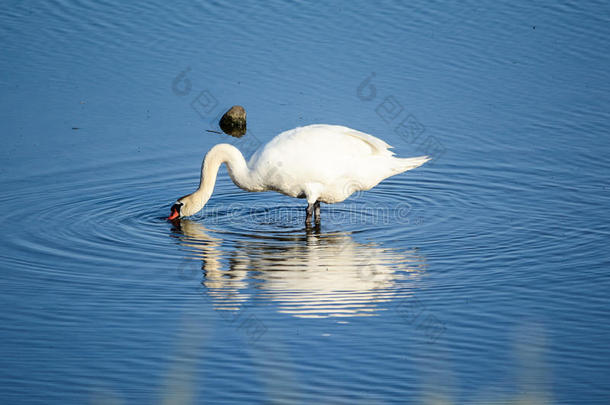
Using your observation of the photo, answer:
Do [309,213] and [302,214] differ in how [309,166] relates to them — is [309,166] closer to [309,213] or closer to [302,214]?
[309,213]

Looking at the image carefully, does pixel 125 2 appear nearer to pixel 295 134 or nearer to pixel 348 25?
pixel 348 25

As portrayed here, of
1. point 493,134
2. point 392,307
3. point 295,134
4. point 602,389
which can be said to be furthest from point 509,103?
point 602,389

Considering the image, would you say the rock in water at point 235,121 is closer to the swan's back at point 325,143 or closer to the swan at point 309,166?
the swan at point 309,166

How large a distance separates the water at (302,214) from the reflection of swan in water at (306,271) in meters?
0.04

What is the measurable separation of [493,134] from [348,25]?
19.4 ft

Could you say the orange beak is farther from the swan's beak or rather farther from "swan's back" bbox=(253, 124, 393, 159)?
"swan's back" bbox=(253, 124, 393, 159)

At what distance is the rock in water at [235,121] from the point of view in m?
14.9

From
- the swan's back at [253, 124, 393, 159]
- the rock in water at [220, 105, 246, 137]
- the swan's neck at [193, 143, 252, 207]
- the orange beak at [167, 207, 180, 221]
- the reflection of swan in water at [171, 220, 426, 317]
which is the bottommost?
the reflection of swan in water at [171, 220, 426, 317]

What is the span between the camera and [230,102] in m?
15.8

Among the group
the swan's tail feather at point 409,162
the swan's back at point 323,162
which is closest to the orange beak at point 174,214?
the swan's back at point 323,162

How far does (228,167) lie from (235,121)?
11.3 feet

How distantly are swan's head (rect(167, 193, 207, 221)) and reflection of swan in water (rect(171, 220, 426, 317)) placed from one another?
0.25 meters

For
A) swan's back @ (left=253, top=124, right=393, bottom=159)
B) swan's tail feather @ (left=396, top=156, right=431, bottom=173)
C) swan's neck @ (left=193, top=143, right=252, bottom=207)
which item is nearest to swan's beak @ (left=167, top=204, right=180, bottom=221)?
swan's neck @ (left=193, top=143, right=252, bottom=207)

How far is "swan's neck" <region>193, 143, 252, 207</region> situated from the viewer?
1146cm
